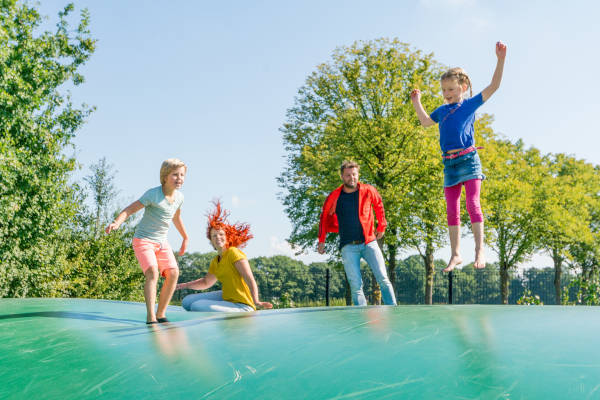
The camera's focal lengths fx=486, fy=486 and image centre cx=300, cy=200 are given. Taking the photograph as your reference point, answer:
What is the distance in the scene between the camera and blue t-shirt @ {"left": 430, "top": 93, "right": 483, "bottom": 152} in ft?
12.9

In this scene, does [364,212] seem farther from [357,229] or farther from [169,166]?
[169,166]

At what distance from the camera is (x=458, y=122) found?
13.0ft

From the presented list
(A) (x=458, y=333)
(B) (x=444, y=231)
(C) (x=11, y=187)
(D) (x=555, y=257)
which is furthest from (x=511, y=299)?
(A) (x=458, y=333)

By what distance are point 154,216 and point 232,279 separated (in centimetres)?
142

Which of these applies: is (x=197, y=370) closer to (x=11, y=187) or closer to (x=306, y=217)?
(x=11, y=187)

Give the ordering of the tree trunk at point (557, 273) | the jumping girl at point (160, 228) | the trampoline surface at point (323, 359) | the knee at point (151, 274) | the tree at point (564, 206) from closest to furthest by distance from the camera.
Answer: the trampoline surface at point (323, 359) → the knee at point (151, 274) → the jumping girl at point (160, 228) → the tree at point (564, 206) → the tree trunk at point (557, 273)

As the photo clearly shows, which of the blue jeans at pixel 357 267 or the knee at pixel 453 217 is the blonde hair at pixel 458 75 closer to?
the knee at pixel 453 217

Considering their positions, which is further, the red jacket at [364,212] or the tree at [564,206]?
the tree at [564,206]

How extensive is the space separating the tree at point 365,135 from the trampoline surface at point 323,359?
11825mm

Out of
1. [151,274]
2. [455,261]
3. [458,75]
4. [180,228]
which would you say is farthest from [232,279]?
[458,75]

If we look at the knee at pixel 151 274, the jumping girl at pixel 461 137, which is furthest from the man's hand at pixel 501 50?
the knee at pixel 151 274

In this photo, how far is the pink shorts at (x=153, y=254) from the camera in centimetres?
354

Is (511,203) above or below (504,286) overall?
above

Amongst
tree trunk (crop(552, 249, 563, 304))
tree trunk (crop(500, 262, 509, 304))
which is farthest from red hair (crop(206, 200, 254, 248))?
tree trunk (crop(552, 249, 563, 304))
